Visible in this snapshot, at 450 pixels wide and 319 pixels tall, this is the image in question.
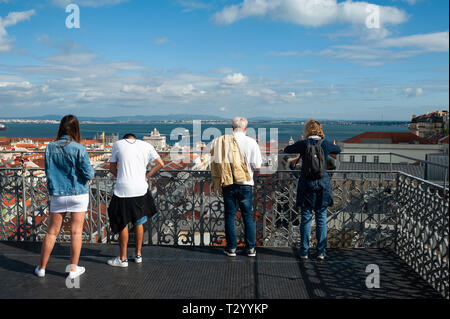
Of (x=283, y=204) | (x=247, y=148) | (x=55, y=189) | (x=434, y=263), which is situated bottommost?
(x=434, y=263)

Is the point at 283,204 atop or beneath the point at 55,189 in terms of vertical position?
beneath

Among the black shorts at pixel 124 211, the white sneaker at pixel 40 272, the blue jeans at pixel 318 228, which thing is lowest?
the white sneaker at pixel 40 272

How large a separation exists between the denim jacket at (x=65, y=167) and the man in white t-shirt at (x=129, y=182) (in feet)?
1.06

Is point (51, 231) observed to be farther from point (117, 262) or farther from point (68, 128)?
point (68, 128)

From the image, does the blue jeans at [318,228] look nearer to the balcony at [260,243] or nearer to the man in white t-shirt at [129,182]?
the balcony at [260,243]

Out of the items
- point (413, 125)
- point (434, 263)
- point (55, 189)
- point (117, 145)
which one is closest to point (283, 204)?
point (434, 263)

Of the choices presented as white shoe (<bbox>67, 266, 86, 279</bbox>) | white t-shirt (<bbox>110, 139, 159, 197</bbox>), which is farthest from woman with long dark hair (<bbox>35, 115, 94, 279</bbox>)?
white shoe (<bbox>67, 266, 86, 279</bbox>)

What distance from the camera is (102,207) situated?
15.7ft

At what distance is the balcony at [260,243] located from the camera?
3305mm

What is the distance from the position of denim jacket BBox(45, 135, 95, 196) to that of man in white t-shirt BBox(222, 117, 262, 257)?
1.48 metres

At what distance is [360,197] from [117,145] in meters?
2.90

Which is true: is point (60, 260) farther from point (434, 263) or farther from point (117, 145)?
Result: point (434, 263)

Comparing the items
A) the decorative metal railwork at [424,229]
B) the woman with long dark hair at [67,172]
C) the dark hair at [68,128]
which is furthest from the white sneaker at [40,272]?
the decorative metal railwork at [424,229]
